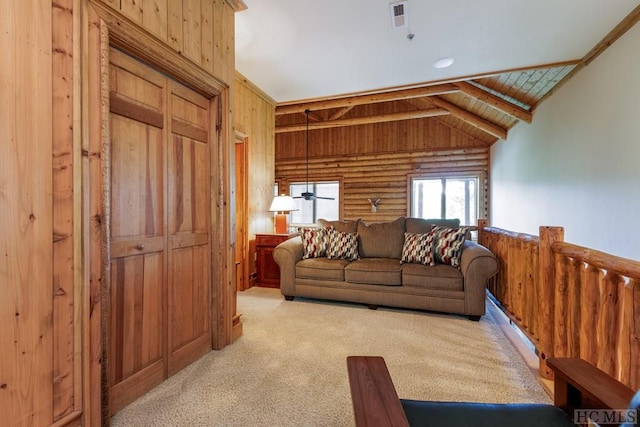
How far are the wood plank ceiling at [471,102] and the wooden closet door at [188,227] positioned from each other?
3.06m

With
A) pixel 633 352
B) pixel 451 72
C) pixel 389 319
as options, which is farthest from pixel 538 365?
pixel 451 72

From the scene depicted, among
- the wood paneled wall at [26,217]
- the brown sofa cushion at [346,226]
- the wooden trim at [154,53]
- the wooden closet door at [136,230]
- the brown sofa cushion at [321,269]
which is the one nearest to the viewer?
the wood paneled wall at [26,217]

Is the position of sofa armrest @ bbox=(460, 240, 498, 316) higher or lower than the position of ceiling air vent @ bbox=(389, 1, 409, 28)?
lower

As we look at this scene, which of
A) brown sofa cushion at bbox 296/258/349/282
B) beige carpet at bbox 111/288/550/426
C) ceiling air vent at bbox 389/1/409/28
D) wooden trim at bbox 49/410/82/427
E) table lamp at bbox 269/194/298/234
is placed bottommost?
beige carpet at bbox 111/288/550/426

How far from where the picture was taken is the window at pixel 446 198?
6.75 metres

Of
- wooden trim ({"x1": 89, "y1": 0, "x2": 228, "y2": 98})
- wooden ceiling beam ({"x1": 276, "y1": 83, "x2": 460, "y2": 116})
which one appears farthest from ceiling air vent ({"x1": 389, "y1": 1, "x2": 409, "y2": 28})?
wooden ceiling beam ({"x1": 276, "y1": 83, "x2": 460, "y2": 116})

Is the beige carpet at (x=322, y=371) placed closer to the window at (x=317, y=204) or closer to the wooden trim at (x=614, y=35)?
the wooden trim at (x=614, y=35)

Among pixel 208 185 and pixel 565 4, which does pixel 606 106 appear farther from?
pixel 208 185

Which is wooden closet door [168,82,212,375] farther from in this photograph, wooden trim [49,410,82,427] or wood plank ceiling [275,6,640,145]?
wood plank ceiling [275,6,640,145]

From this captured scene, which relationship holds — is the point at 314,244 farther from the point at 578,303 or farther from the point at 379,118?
the point at 379,118

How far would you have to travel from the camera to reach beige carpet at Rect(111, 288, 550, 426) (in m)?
1.58

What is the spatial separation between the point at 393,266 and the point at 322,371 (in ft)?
5.23

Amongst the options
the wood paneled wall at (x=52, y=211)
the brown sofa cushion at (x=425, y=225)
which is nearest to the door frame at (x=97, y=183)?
the wood paneled wall at (x=52, y=211)

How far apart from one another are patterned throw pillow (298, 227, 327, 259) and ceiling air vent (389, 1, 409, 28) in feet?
7.96
